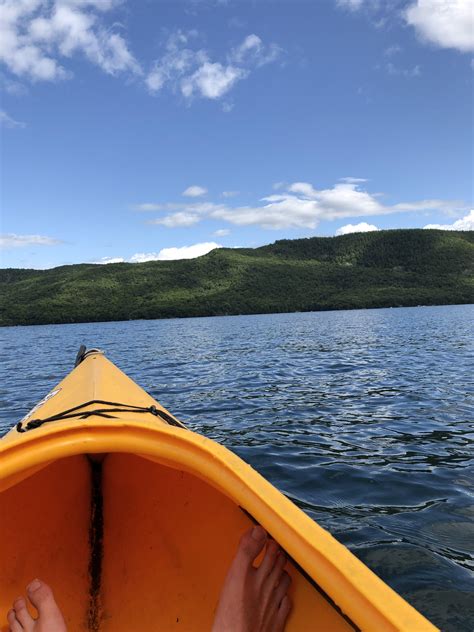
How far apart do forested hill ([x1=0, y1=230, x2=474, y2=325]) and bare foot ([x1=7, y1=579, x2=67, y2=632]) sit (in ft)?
372

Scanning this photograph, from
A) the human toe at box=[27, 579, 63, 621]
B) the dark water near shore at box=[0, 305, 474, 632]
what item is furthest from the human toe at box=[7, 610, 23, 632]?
the dark water near shore at box=[0, 305, 474, 632]

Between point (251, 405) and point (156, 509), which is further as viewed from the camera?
point (251, 405)

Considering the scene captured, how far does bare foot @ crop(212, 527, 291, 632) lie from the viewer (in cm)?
231

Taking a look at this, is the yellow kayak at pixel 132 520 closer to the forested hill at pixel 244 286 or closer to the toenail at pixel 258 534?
the toenail at pixel 258 534

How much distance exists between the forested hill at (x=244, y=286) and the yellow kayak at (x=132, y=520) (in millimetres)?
112449

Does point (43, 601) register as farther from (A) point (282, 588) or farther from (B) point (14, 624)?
(A) point (282, 588)

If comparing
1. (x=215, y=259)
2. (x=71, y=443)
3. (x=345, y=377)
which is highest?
(x=215, y=259)

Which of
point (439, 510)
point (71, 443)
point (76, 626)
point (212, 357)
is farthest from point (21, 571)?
point (212, 357)

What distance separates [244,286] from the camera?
160750mm

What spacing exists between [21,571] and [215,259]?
186800 mm

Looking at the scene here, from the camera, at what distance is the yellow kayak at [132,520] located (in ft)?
6.68

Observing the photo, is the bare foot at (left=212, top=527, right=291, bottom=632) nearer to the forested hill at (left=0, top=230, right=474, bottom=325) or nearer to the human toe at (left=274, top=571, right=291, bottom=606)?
the human toe at (left=274, top=571, right=291, bottom=606)

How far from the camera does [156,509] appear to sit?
3.47 metres

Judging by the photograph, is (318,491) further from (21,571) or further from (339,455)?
(21,571)
